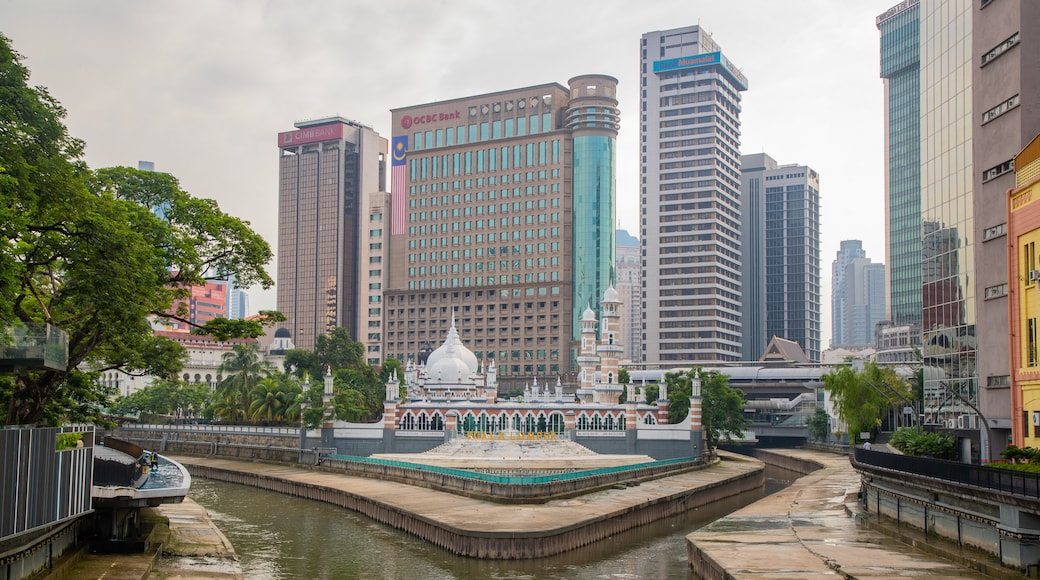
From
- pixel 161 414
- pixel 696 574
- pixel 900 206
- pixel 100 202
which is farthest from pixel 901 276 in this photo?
pixel 100 202

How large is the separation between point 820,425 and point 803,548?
95.5 metres

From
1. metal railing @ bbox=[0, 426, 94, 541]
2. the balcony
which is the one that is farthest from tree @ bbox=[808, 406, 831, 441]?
the balcony

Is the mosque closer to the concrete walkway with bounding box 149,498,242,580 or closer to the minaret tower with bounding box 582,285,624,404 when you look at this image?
the minaret tower with bounding box 582,285,624,404

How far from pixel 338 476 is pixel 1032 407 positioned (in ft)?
177

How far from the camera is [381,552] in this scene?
171ft

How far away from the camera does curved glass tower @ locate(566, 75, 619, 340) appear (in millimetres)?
193875

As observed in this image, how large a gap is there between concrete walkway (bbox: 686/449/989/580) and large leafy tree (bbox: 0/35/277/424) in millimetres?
26438

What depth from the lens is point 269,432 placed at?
336ft

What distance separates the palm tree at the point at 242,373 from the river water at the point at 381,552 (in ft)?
174

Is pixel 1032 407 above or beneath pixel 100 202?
beneath

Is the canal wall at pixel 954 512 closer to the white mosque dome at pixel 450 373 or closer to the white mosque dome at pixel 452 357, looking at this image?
the white mosque dome at pixel 450 373

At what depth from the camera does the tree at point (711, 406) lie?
340 feet

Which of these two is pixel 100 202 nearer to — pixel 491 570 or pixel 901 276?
pixel 491 570

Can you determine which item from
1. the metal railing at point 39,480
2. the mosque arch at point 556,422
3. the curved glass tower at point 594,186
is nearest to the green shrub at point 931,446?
the mosque arch at point 556,422
